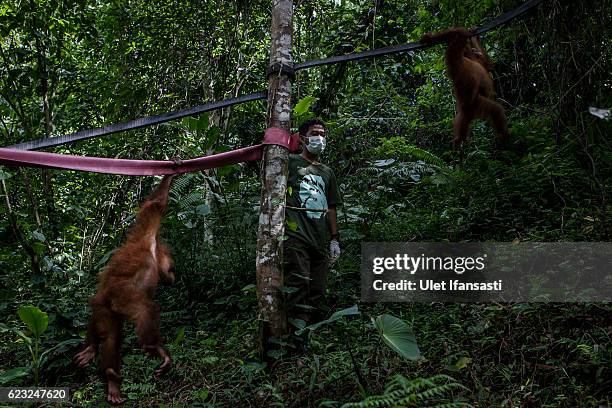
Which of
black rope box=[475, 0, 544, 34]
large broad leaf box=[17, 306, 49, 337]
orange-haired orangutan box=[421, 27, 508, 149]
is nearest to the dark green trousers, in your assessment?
orange-haired orangutan box=[421, 27, 508, 149]

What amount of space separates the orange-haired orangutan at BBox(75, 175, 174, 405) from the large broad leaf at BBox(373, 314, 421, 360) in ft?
3.65

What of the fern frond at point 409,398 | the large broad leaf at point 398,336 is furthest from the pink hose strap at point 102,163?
the fern frond at point 409,398

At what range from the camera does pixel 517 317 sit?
3611 mm

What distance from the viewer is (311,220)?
4.23 metres

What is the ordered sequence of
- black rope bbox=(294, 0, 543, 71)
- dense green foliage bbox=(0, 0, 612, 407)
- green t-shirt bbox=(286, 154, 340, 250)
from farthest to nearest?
1. green t-shirt bbox=(286, 154, 340, 250)
2. dense green foliage bbox=(0, 0, 612, 407)
3. black rope bbox=(294, 0, 543, 71)

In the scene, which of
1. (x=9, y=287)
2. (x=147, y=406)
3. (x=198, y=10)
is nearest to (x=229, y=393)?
(x=147, y=406)

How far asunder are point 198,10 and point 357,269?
12.9 feet

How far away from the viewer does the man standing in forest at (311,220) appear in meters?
4.06

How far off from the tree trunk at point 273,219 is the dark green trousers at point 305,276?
0.34 metres

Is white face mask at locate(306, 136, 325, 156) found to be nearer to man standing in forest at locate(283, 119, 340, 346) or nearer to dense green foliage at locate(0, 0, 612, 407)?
man standing in forest at locate(283, 119, 340, 346)

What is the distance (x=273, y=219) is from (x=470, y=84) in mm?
1482

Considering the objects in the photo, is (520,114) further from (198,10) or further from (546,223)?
(198,10)

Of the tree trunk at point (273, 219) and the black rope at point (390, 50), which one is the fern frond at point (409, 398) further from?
the black rope at point (390, 50)

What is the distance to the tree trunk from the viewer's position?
10.8 feet
